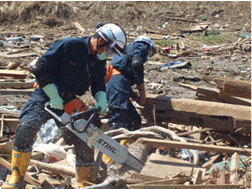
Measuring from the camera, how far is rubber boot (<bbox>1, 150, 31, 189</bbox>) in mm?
3029

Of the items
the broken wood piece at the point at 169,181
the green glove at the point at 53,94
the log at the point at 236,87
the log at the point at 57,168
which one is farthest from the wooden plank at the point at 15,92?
the broken wood piece at the point at 169,181

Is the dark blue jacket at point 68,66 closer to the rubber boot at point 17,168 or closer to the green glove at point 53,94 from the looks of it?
the green glove at point 53,94

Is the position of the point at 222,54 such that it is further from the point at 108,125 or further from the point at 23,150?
the point at 23,150

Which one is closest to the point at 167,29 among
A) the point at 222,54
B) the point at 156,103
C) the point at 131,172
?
the point at 222,54

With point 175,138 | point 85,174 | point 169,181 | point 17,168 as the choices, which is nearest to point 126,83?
point 175,138

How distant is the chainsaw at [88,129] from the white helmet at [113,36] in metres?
0.68

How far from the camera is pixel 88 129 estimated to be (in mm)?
3104

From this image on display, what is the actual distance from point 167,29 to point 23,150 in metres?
17.7

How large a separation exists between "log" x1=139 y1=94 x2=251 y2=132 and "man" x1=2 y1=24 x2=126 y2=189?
71.4 inches

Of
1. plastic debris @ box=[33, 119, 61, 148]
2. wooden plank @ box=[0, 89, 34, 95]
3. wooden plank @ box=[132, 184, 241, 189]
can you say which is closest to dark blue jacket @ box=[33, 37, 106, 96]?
wooden plank @ box=[132, 184, 241, 189]

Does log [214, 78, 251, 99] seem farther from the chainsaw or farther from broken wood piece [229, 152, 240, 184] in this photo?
the chainsaw

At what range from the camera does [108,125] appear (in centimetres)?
484

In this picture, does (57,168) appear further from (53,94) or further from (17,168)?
(53,94)

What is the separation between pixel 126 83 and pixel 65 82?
171cm
